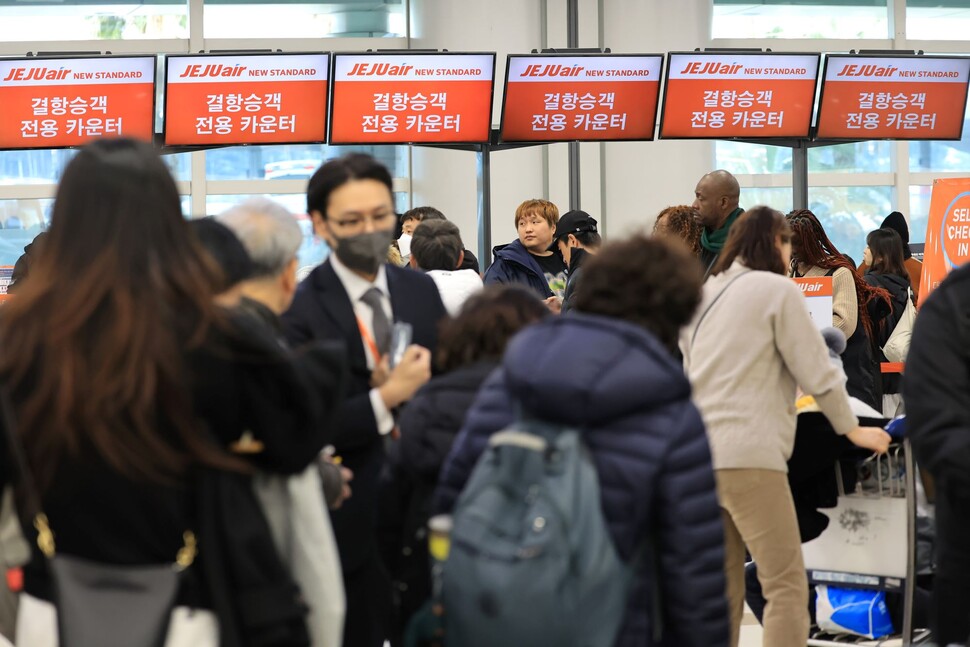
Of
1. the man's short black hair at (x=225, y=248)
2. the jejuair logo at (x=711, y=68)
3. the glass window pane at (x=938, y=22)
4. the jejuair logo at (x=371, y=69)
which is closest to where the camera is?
the man's short black hair at (x=225, y=248)

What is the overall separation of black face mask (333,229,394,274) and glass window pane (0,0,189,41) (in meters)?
11.1

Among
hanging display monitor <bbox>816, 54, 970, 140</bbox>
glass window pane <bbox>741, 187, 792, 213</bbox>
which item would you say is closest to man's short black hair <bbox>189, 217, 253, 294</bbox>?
hanging display monitor <bbox>816, 54, 970, 140</bbox>

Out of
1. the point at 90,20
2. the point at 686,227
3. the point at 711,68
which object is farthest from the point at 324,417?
the point at 90,20

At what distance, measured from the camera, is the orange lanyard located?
2.85 meters

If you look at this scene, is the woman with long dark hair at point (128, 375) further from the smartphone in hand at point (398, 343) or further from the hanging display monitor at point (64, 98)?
the hanging display monitor at point (64, 98)

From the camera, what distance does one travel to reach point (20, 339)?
5.93 ft

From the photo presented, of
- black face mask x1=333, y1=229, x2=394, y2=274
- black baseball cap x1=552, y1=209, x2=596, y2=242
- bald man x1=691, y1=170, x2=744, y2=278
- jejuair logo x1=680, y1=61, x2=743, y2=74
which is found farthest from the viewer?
jejuair logo x1=680, y1=61, x2=743, y2=74

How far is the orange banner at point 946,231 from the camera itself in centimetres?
551

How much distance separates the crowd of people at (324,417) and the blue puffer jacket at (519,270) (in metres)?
3.78

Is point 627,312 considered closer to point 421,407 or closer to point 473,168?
point 421,407

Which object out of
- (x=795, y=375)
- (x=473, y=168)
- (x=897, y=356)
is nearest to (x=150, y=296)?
(x=795, y=375)

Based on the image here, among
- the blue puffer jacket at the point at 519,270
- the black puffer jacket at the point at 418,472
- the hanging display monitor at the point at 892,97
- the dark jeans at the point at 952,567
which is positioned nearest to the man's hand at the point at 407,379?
the black puffer jacket at the point at 418,472

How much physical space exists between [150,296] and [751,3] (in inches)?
523

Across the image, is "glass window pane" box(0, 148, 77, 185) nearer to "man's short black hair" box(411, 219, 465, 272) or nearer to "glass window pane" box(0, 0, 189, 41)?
"glass window pane" box(0, 0, 189, 41)
